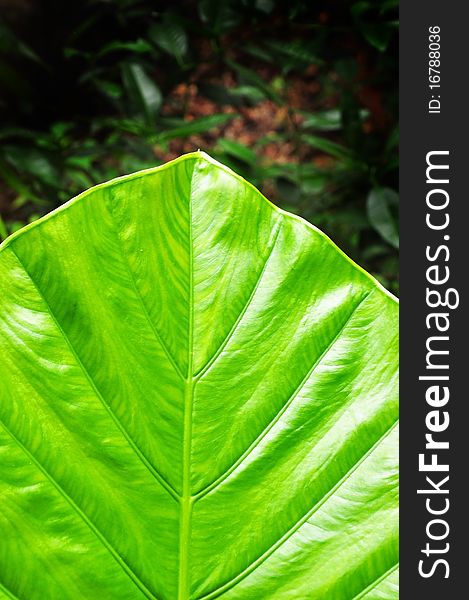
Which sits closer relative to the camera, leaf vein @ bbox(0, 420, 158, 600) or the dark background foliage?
leaf vein @ bbox(0, 420, 158, 600)

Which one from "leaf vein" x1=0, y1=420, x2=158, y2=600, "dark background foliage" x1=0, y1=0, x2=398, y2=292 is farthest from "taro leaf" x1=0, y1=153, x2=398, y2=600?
"dark background foliage" x1=0, y1=0, x2=398, y2=292

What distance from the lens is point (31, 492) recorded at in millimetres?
454

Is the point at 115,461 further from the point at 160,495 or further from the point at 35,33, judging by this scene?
the point at 35,33

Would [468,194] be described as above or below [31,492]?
above

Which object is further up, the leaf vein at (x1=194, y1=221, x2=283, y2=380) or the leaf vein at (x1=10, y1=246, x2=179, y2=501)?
the leaf vein at (x1=194, y1=221, x2=283, y2=380)

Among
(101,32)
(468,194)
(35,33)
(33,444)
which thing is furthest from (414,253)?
(35,33)

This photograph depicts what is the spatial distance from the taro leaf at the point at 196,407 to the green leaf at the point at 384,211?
2.19 ft

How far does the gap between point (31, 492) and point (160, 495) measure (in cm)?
9

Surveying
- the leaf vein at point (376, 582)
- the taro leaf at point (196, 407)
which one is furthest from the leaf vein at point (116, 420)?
the leaf vein at point (376, 582)

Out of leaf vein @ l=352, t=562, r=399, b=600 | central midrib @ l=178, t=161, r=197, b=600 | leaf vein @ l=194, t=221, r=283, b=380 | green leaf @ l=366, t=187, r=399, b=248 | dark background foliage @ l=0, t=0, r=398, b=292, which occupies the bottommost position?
leaf vein @ l=352, t=562, r=399, b=600

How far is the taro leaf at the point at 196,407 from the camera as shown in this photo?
1.48 feet

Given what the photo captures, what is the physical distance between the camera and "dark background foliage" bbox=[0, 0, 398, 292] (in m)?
1.15

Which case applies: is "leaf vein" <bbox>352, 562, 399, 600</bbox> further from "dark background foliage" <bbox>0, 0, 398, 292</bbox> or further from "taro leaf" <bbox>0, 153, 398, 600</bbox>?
"dark background foliage" <bbox>0, 0, 398, 292</bbox>

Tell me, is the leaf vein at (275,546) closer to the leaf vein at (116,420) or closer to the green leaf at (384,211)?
the leaf vein at (116,420)
